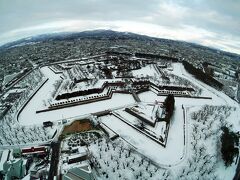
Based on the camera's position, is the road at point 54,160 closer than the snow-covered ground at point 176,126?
Yes

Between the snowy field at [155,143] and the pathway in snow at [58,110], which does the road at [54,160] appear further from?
the snowy field at [155,143]

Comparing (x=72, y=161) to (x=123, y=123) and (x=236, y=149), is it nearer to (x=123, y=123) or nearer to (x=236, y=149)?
(x=123, y=123)

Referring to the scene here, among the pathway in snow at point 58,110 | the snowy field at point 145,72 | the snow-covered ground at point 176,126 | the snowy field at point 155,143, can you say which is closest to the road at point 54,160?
the snow-covered ground at point 176,126

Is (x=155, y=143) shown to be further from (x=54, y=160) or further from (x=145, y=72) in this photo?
(x=145, y=72)

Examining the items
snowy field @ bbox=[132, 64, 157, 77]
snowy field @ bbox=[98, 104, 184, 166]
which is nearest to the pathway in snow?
snowy field @ bbox=[98, 104, 184, 166]

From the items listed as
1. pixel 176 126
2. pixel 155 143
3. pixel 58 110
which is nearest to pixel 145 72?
pixel 176 126

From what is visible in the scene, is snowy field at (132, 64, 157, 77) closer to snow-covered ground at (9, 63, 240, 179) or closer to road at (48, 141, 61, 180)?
snow-covered ground at (9, 63, 240, 179)

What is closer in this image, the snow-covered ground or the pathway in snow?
the snow-covered ground

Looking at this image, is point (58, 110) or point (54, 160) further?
point (58, 110)
